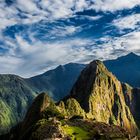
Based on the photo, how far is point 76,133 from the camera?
5738 inches

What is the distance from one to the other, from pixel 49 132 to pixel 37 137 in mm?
4566

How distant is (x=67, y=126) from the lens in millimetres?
158625

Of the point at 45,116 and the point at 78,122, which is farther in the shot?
the point at 45,116

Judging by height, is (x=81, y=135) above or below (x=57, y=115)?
below

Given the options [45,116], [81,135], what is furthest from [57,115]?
[81,135]

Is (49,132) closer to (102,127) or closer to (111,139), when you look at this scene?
(111,139)

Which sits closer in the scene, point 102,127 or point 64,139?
point 64,139

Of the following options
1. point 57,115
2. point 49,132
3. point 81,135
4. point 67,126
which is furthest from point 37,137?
point 57,115

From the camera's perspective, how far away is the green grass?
137988 millimetres

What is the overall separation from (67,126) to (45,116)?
42.4 meters

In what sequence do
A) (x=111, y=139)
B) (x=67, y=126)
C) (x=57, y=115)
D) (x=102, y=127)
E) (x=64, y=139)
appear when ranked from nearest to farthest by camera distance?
1. (x=64, y=139)
2. (x=111, y=139)
3. (x=67, y=126)
4. (x=102, y=127)
5. (x=57, y=115)

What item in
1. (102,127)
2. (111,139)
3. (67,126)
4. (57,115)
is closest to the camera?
Result: (111,139)

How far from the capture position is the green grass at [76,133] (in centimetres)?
13799

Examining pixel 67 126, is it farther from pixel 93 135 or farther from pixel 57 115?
pixel 57 115
